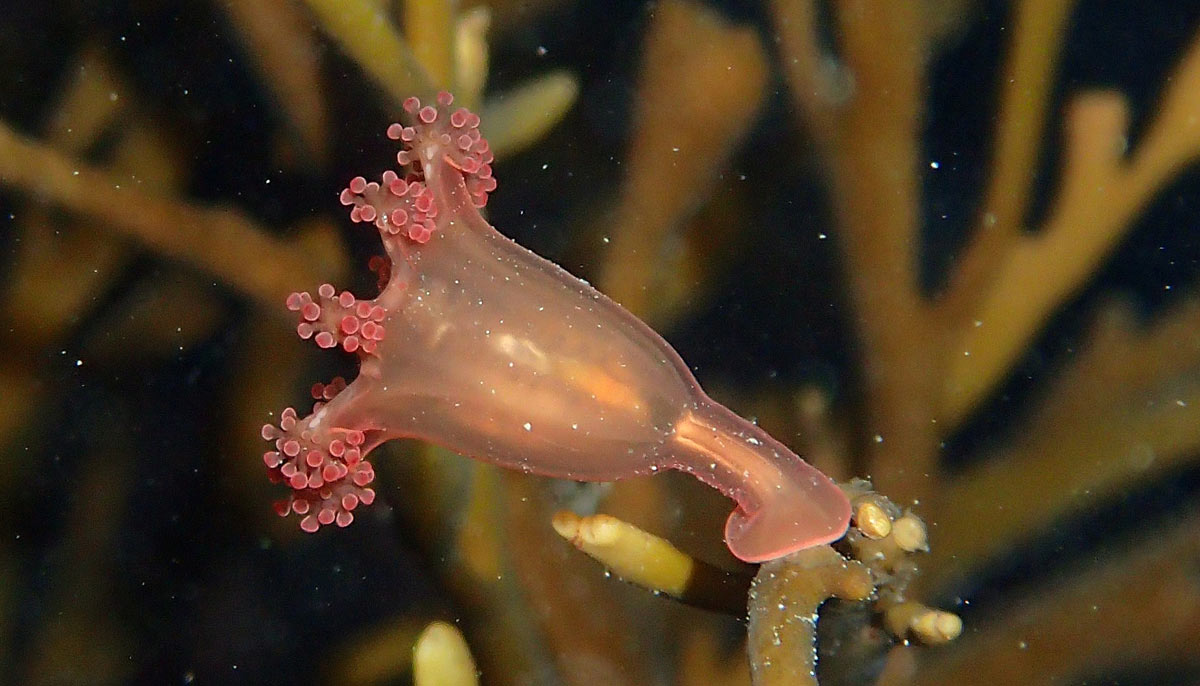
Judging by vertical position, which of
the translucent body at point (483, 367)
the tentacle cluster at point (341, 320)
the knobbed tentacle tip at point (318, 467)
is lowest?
the knobbed tentacle tip at point (318, 467)

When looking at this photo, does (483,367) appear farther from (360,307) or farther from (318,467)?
(318,467)

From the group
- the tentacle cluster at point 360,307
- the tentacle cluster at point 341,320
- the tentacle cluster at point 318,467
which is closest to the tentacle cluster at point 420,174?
the tentacle cluster at point 360,307

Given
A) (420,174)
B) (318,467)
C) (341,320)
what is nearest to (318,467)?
(318,467)

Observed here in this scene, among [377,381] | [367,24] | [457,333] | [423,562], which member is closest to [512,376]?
[457,333]

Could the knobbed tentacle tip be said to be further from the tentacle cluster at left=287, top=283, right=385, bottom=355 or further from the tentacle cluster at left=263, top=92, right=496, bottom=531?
the tentacle cluster at left=287, top=283, right=385, bottom=355

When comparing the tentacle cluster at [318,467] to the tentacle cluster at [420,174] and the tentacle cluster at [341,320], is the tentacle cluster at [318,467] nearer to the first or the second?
the tentacle cluster at [341,320]

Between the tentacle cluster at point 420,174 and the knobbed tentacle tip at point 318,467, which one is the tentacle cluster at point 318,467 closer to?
the knobbed tentacle tip at point 318,467

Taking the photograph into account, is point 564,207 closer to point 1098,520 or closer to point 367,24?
point 367,24

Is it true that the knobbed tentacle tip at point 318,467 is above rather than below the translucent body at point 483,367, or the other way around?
below
